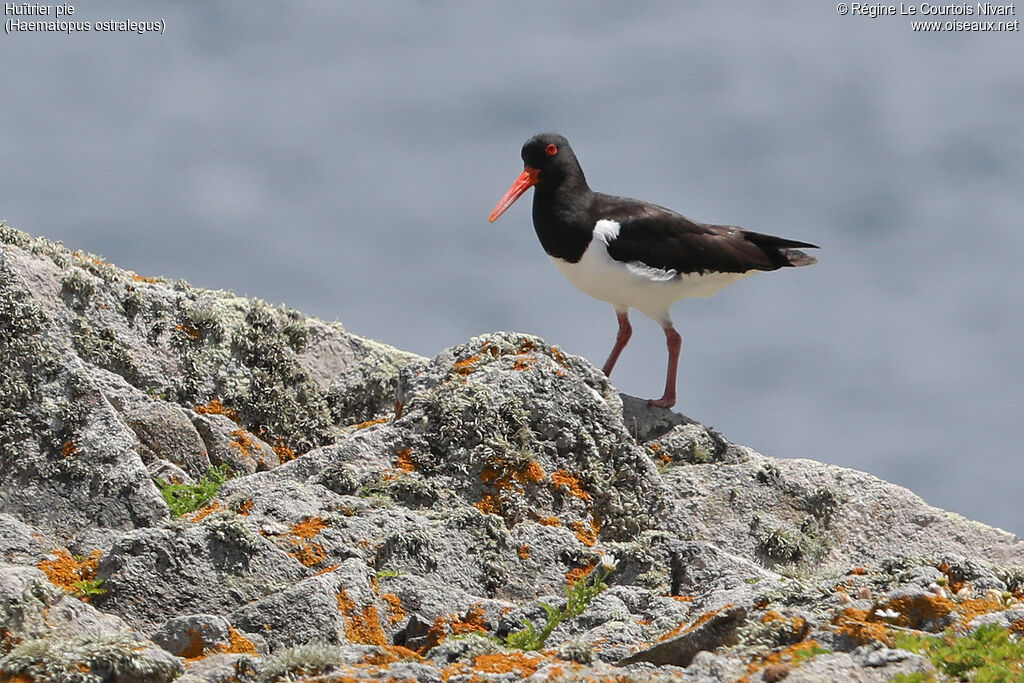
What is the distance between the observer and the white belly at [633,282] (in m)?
13.4

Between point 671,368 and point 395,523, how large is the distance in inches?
201

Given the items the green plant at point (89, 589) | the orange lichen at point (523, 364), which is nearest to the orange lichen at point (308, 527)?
the green plant at point (89, 589)

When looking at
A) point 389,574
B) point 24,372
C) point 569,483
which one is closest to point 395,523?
point 389,574

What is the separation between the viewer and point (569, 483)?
367 inches

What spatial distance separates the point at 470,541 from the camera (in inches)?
333

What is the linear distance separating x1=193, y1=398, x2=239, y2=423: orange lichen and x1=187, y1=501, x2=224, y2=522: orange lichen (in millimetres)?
2555

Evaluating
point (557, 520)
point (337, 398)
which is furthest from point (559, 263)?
point (557, 520)

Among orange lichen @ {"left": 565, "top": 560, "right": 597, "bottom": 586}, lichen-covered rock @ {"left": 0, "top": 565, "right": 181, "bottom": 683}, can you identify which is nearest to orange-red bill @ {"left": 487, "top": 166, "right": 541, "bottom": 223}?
orange lichen @ {"left": 565, "top": 560, "right": 597, "bottom": 586}

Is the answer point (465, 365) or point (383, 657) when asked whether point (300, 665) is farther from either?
point (465, 365)

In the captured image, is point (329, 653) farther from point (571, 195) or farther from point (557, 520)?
point (571, 195)

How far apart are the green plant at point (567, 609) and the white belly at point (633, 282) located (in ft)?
18.8

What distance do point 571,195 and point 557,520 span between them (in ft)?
19.3

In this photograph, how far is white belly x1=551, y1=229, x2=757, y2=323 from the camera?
13438 mm

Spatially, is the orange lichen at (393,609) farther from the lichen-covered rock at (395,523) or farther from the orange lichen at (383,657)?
the orange lichen at (383,657)
